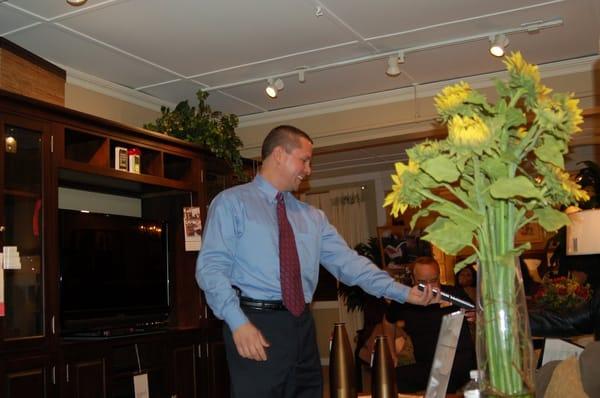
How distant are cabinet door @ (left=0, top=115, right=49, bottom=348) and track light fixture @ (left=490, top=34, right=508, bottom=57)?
2.62 metres

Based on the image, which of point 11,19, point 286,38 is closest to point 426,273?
point 286,38

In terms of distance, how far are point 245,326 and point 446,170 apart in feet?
3.90

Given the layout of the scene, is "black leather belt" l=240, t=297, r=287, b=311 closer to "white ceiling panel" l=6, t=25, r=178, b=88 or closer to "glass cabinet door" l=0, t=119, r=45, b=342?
"glass cabinet door" l=0, t=119, r=45, b=342

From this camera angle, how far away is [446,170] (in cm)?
110

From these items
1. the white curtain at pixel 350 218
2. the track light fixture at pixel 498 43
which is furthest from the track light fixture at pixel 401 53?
the white curtain at pixel 350 218

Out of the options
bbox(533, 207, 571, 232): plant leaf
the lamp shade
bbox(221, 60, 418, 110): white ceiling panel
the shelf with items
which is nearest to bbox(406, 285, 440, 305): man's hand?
bbox(533, 207, 571, 232): plant leaf

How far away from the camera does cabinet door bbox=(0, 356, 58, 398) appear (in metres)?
3.32

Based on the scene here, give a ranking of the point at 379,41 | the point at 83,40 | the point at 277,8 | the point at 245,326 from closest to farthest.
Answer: the point at 245,326, the point at 277,8, the point at 83,40, the point at 379,41

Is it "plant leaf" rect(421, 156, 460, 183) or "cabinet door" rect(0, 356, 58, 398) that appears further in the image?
"cabinet door" rect(0, 356, 58, 398)

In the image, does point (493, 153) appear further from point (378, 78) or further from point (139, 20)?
point (378, 78)

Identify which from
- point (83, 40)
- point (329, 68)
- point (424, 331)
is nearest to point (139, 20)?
point (83, 40)

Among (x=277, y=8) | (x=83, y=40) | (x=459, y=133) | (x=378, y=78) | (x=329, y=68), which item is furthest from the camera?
(x=378, y=78)

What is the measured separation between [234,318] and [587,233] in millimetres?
2218

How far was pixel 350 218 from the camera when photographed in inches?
367
